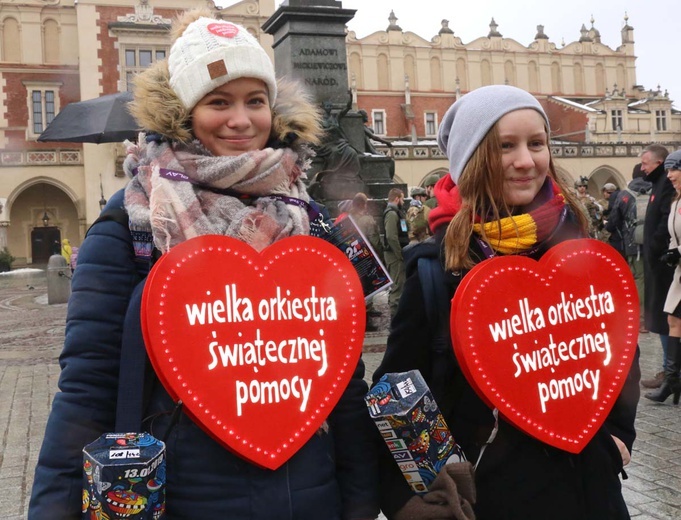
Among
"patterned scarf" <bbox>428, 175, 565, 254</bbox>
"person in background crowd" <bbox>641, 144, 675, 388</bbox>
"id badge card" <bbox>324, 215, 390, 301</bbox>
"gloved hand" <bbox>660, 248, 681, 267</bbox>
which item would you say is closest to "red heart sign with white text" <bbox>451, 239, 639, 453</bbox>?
"patterned scarf" <bbox>428, 175, 565, 254</bbox>

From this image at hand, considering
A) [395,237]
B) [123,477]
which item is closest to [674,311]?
[395,237]

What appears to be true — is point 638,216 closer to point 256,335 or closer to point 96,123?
point 96,123

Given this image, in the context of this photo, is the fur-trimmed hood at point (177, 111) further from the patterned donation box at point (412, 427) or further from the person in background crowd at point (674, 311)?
the person in background crowd at point (674, 311)

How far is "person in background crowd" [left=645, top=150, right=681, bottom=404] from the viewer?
209 inches

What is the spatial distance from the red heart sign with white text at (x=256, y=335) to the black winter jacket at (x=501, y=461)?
17 centimetres

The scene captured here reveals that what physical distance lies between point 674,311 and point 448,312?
4.09 meters

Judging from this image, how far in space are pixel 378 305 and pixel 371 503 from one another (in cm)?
758

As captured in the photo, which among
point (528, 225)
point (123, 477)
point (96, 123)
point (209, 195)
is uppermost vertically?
point (96, 123)

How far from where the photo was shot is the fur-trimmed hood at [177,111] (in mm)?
1788

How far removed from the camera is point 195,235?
168 cm

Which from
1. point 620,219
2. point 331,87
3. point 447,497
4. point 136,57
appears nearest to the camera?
point 447,497

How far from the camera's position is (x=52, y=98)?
118ft

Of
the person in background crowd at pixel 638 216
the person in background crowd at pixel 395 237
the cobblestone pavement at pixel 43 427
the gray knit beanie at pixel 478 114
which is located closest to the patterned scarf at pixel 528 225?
the gray knit beanie at pixel 478 114

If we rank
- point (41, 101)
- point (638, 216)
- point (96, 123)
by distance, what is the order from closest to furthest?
point (638, 216) < point (96, 123) < point (41, 101)
